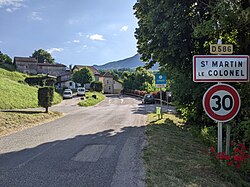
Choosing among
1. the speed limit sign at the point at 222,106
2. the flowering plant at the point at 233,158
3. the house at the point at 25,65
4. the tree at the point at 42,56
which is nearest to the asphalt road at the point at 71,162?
the flowering plant at the point at 233,158

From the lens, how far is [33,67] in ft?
285

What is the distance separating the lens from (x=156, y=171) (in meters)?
5.11

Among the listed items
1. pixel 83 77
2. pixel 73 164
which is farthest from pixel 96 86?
pixel 73 164

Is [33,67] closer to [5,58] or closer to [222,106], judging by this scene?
[5,58]

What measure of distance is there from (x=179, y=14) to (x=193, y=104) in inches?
150

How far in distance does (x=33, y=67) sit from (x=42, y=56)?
1945 cm

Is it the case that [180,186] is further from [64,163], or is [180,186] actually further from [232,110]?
[64,163]

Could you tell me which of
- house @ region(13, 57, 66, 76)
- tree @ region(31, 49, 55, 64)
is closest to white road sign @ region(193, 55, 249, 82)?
house @ region(13, 57, 66, 76)

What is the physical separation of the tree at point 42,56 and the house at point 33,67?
39.8ft

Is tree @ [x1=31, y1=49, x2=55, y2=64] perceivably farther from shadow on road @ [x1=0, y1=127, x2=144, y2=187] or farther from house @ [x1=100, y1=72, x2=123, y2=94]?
shadow on road @ [x1=0, y1=127, x2=144, y2=187]

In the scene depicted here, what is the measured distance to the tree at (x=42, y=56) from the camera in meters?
104

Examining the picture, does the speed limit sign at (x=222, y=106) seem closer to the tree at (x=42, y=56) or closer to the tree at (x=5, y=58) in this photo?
the tree at (x=5, y=58)

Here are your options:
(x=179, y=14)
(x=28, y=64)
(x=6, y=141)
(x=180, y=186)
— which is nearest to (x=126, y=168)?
(x=180, y=186)

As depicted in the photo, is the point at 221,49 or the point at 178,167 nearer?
the point at 221,49
